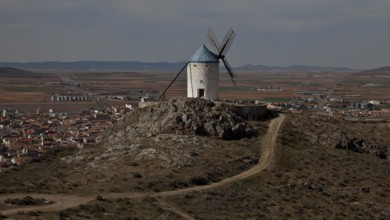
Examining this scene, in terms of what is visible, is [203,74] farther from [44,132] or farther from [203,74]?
[44,132]

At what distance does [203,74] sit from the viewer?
4166 cm

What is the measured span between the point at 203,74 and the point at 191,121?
265 inches

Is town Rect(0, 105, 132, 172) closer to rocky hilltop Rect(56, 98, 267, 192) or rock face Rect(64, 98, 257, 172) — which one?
rock face Rect(64, 98, 257, 172)

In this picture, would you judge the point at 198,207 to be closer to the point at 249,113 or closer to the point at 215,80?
the point at 249,113

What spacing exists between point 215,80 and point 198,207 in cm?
1907

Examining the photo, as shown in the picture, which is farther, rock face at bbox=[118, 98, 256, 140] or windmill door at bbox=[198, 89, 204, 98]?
windmill door at bbox=[198, 89, 204, 98]

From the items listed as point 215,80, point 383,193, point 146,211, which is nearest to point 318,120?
point 215,80

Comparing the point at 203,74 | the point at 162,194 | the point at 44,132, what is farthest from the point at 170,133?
the point at 44,132

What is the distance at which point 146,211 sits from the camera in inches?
890

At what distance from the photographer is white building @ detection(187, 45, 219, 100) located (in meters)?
41.6

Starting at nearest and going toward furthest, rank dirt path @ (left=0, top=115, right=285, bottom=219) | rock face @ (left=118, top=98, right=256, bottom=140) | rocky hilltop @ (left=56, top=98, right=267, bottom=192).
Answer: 1. dirt path @ (left=0, top=115, right=285, bottom=219)
2. rocky hilltop @ (left=56, top=98, right=267, bottom=192)
3. rock face @ (left=118, top=98, right=256, bottom=140)

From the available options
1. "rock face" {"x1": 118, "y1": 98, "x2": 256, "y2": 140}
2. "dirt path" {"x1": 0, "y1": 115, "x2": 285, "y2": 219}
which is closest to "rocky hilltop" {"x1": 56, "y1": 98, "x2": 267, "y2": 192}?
"rock face" {"x1": 118, "y1": 98, "x2": 256, "y2": 140}

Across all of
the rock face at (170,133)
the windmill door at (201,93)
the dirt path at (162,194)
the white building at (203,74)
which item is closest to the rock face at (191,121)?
the rock face at (170,133)

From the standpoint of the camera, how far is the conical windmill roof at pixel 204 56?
4153 centimetres
